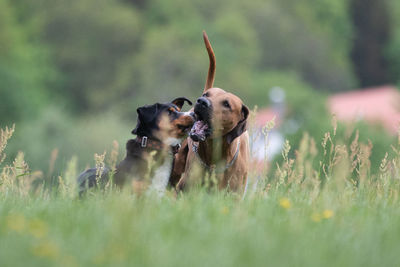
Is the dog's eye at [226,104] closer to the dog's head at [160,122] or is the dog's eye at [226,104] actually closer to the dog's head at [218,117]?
the dog's head at [218,117]

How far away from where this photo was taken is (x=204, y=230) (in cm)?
421

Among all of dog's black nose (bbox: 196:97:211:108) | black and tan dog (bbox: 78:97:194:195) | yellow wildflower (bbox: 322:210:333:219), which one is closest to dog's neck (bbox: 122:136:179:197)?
black and tan dog (bbox: 78:97:194:195)

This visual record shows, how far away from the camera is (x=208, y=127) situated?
6770 mm

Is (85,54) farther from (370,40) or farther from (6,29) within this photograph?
(370,40)

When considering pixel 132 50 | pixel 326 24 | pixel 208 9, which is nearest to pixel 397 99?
pixel 132 50

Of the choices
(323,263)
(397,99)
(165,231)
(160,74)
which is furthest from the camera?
(160,74)

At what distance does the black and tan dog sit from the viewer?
21.4 ft

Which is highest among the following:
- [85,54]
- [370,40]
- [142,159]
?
[370,40]

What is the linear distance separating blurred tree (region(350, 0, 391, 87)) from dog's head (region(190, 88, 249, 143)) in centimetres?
6884

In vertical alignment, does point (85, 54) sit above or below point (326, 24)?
below

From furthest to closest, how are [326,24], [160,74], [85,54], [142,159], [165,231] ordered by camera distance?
[326,24], [85,54], [160,74], [142,159], [165,231]

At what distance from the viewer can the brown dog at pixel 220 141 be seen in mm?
6773

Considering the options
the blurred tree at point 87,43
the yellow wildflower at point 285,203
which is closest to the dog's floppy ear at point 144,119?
the yellow wildflower at point 285,203

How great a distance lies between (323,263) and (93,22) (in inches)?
2445
